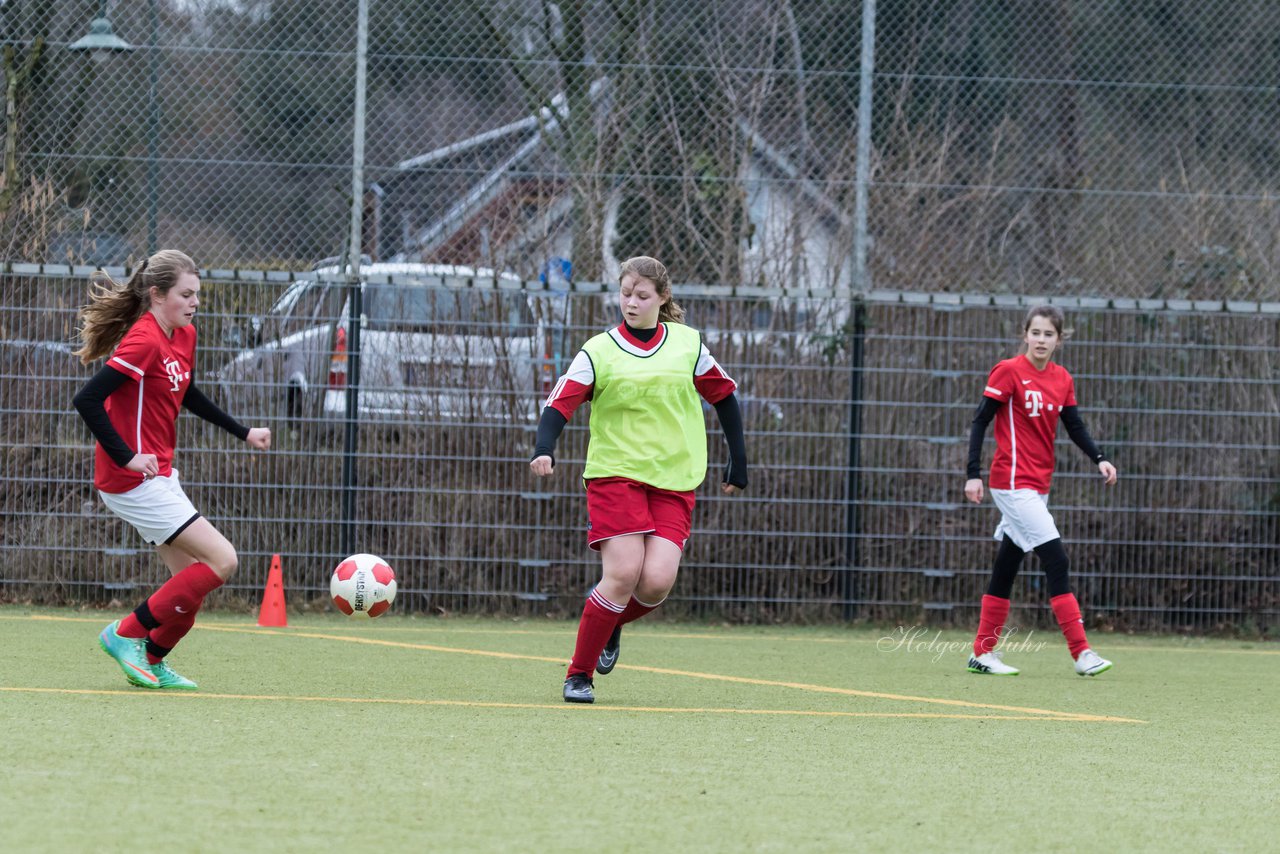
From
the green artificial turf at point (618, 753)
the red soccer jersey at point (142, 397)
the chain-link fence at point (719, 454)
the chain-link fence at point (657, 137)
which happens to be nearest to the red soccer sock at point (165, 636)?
the green artificial turf at point (618, 753)

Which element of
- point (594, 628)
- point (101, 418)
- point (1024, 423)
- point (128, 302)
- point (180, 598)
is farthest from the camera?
point (1024, 423)

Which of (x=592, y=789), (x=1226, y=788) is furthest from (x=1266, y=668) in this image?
(x=592, y=789)

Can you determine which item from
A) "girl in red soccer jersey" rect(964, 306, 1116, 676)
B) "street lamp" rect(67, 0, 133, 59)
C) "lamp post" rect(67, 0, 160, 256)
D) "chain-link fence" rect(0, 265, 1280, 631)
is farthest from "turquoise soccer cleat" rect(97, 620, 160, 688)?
"street lamp" rect(67, 0, 133, 59)

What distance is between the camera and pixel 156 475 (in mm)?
6547

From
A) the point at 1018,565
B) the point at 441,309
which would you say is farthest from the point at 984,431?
the point at 441,309

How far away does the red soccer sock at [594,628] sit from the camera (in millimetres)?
6648

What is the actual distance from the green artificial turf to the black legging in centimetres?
45

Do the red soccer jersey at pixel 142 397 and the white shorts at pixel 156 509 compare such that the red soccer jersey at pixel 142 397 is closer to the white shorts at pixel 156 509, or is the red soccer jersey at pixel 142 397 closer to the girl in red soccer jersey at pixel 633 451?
the white shorts at pixel 156 509

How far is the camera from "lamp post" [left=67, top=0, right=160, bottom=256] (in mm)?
10859

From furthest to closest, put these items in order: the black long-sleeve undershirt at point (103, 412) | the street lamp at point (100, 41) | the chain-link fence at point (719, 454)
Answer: the street lamp at point (100, 41) < the chain-link fence at point (719, 454) < the black long-sleeve undershirt at point (103, 412)

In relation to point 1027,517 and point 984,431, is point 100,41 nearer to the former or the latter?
point 984,431

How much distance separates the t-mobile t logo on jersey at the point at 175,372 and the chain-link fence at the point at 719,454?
3812mm

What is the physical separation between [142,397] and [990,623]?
14.2ft

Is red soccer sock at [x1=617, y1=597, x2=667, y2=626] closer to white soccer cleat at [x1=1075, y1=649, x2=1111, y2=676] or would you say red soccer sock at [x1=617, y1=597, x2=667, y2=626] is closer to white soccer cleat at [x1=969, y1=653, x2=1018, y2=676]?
white soccer cleat at [x1=969, y1=653, x2=1018, y2=676]
